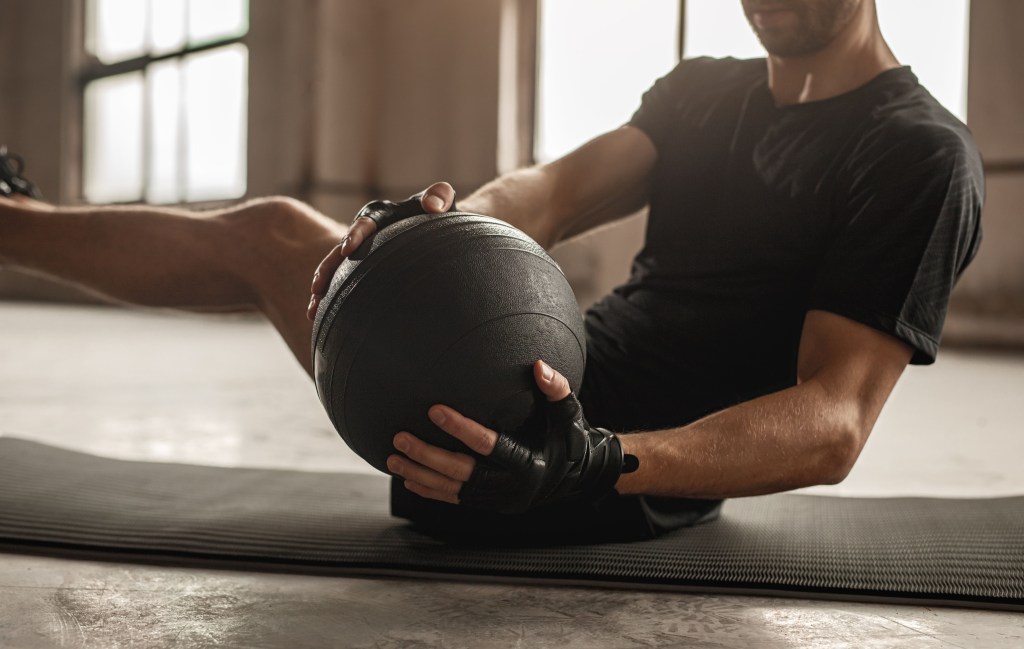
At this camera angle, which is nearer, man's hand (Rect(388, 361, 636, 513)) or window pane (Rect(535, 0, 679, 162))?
man's hand (Rect(388, 361, 636, 513))

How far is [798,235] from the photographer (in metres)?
1.75

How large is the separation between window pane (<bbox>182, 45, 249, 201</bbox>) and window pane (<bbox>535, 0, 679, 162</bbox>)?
8.61 feet

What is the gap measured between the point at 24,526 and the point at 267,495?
0.50 metres

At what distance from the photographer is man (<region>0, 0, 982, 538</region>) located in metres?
1.46

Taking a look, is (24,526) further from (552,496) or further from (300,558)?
(552,496)

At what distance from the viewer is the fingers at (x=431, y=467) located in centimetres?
126

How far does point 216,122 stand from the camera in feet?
28.9

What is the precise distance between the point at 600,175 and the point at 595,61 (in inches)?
211

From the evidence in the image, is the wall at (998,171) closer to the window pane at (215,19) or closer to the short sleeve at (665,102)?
the short sleeve at (665,102)

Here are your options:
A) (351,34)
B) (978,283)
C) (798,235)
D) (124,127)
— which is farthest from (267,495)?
(124,127)

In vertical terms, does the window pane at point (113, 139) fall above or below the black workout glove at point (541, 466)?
below

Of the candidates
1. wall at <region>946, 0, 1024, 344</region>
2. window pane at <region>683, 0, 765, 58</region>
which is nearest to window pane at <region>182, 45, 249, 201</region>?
window pane at <region>683, 0, 765, 58</region>

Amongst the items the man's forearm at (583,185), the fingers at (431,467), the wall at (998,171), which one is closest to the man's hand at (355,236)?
the fingers at (431,467)

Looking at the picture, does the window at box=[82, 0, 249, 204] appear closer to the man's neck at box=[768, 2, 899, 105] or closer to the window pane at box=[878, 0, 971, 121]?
the window pane at box=[878, 0, 971, 121]
